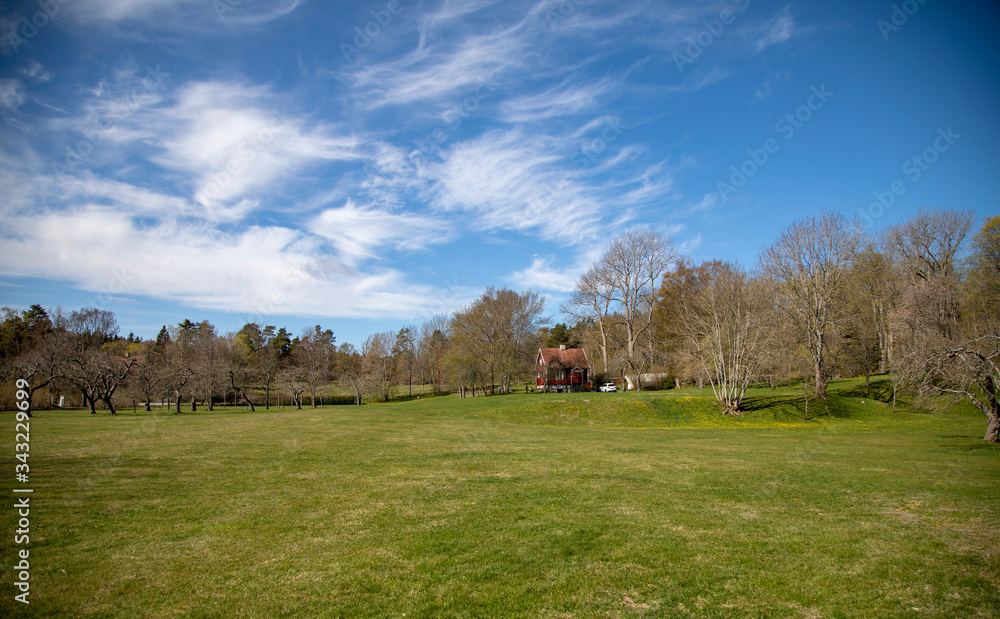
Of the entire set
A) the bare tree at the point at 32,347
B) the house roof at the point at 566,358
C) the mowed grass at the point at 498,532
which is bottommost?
the mowed grass at the point at 498,532

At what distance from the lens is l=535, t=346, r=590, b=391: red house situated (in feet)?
230

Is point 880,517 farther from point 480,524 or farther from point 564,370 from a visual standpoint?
point 564,370

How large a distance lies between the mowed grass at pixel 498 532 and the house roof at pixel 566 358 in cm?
5475

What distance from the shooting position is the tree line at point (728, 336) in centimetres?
2291

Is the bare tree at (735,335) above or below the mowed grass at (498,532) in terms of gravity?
above

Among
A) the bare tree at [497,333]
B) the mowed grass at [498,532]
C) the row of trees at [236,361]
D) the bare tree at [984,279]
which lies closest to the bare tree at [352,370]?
the row of trees at [236,361]

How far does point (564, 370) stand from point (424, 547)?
65.4 meters

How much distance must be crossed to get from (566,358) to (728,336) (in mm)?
42298

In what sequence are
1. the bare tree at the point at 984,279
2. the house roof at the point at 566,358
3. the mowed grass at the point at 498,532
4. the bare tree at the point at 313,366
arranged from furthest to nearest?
the house roof at the point at 566,358, the bare tree at the point at 313,366, the bare tree at the point at 984,279, the mowed grass at the point at 498,532

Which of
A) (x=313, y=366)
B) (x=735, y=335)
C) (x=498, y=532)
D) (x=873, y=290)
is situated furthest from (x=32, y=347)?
(x=873, y=290)

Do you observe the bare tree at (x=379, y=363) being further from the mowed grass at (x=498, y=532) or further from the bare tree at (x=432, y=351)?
the mowed grass at (x=498, y=532)

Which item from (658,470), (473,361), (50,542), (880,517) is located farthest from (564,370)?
(50,542)

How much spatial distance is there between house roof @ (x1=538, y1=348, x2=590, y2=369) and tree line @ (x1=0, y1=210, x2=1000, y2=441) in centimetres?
352

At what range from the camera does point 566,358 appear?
74.6 metres
